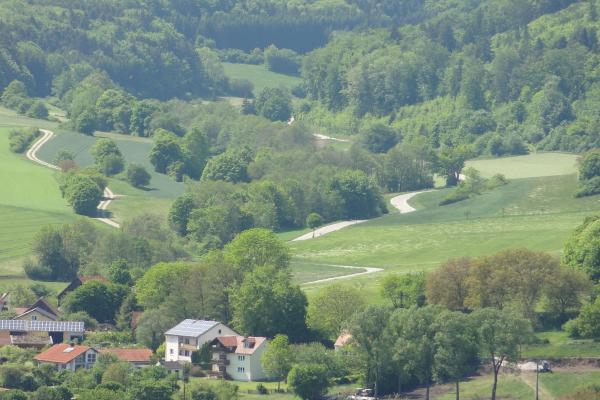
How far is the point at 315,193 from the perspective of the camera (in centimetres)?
16638

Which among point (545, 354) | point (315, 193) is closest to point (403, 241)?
point (315, 193)

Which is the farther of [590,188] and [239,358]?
[590,188]

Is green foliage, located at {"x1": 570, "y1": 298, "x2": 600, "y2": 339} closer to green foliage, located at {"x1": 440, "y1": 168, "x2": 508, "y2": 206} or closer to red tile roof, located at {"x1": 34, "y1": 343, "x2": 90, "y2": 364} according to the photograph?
red tile roof, located at {"x1": 34, "y1": 343, "x2": 90, "y2": 364}

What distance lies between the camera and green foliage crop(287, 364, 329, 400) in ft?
307

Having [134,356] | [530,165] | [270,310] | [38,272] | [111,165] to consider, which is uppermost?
[111,165]

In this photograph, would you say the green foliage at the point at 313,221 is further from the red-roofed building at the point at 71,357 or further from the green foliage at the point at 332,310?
the red-roofed building at the point at 71,357

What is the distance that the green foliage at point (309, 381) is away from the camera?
9356 cm

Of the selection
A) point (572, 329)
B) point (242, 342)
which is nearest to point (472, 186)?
point (572, 329)

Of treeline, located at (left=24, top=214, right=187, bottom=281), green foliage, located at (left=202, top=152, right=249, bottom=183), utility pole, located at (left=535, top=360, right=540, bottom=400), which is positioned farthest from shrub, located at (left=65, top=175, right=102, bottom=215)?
utility pole, located at (left=535, top=360, right=540, bottom=400)

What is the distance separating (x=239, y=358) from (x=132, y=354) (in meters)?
5.89

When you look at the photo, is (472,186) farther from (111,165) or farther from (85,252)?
(85,252)

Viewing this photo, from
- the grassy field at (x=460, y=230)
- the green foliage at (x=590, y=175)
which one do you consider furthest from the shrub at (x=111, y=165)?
the green foliage at (x=590, y=175)

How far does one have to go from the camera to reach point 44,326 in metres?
108

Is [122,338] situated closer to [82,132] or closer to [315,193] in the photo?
[315,193]
